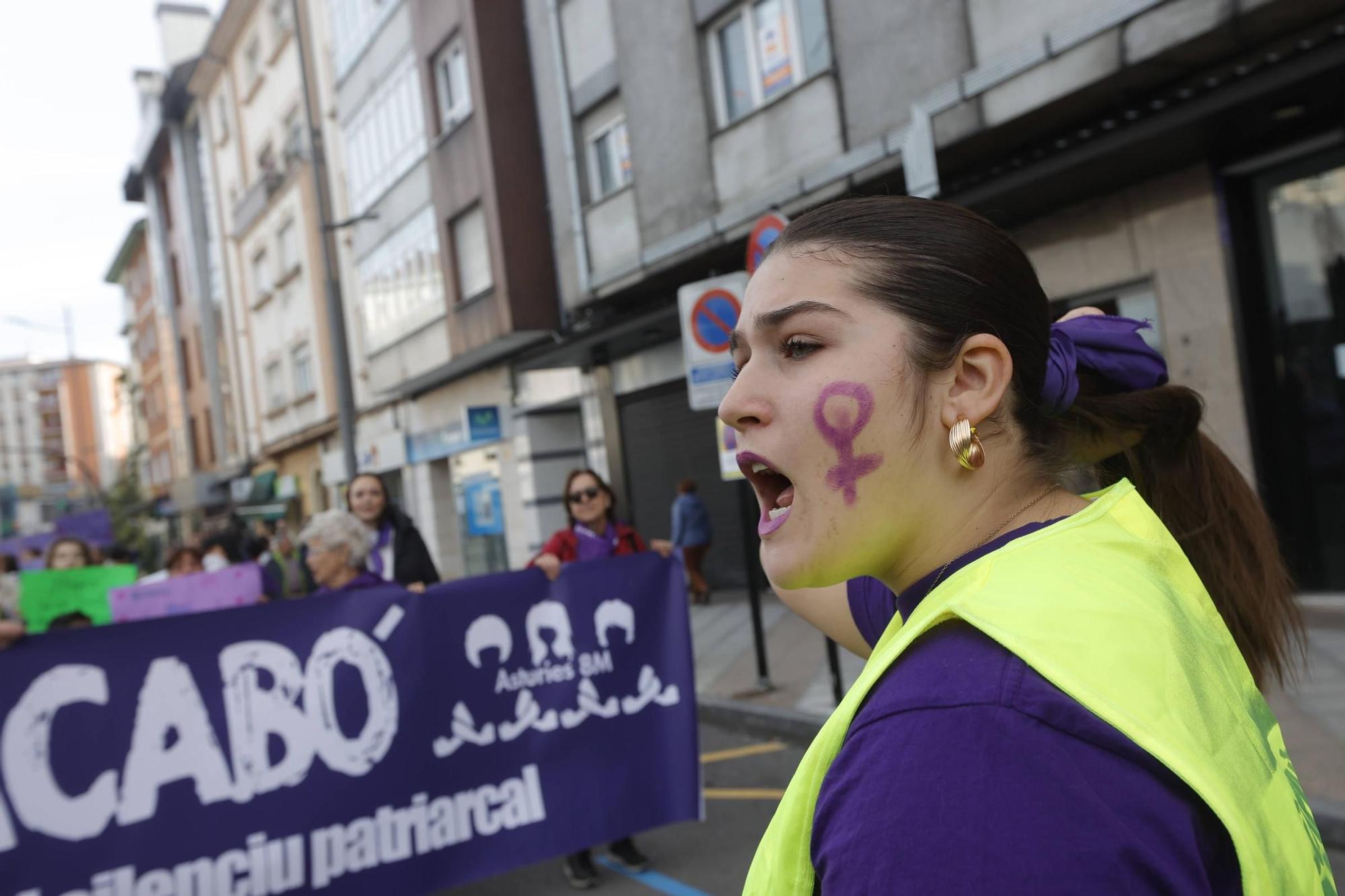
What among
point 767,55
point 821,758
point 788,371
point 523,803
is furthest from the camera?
point 767,55

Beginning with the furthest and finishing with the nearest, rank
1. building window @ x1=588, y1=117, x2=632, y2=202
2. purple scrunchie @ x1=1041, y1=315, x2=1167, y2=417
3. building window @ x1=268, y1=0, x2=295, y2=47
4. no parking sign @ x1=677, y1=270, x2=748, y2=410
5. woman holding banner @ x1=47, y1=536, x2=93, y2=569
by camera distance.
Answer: building window @ x1=268, y1=0, x2=295, y2=47, building window @ x1=588, y1=117, x2=632, y2=202, woman holding banner @ x1=47, y1=536, x2=93, y2=569, no parking sign @ x1=677, y1=270, x2=748, y2=410, purple scrunchie @ x1=1041, y1=315, x2=1167, y2=417

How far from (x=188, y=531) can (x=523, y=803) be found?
40065 millimetres

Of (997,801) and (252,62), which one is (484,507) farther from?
(997,801)

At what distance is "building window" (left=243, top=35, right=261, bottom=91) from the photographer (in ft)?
94.7

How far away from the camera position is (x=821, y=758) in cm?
92

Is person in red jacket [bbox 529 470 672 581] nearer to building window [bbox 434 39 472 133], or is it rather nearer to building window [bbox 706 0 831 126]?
building window [bbox 706 0 831 126]

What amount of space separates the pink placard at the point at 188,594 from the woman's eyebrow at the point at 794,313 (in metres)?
7.16

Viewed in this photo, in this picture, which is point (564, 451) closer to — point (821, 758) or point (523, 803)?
point (523, 803)

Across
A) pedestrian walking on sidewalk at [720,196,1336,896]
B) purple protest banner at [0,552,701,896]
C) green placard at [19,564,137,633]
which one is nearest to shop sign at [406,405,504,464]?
green placard at [19,564,137,633]

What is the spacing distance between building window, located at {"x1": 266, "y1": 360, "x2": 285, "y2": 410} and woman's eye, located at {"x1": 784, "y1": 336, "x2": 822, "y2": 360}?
30.7 meters

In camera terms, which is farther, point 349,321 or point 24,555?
point 349,321

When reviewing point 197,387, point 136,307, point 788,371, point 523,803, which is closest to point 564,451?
point 523,803

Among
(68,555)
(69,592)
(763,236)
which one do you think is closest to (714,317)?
(763,236)

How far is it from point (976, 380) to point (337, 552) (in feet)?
14.2
